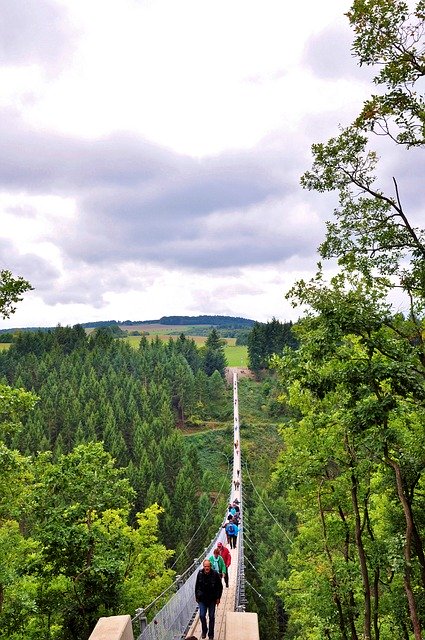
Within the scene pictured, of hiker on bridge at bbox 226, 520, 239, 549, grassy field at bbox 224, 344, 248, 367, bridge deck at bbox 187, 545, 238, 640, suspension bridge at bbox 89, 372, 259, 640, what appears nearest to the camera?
suspension bridge at bbox 89, 372, 259, 640

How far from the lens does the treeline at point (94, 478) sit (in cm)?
1222

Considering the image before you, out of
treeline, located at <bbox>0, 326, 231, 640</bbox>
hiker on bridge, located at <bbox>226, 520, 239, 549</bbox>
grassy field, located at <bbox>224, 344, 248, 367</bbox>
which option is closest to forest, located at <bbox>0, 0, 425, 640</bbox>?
treeline, located at <bbox>0, 326, 231, 640</bbox>

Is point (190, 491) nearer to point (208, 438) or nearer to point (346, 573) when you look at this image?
point (208, 438)

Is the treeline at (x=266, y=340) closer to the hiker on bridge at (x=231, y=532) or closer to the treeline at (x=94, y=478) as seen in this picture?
the treeline at (x=94, y=478)

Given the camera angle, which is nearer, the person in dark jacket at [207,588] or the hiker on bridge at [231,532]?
the person in dark jacket at [207,588]

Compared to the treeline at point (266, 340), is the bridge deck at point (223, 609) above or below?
below

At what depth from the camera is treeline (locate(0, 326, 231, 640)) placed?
12.2 m

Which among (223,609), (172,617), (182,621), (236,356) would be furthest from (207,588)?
(236,356)

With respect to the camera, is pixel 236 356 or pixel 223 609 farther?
pixel 236 356

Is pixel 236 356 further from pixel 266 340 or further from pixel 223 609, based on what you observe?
pixel 223 609

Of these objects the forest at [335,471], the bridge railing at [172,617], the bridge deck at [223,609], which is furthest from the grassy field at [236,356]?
the bridge railing at [172,617]

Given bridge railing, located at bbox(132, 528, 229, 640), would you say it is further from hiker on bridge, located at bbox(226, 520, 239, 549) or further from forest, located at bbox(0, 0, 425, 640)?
hiker on bridge, located at bbox(226, 520, 239, 549)

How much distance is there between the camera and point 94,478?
12938 mm

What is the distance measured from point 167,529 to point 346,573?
114ft
